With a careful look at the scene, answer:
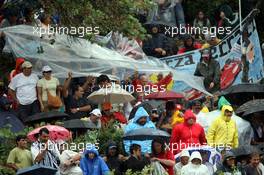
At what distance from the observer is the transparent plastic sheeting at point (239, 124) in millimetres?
33031

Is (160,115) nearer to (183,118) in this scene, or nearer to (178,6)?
(183,118)

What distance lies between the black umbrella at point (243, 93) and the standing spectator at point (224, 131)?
245 cm

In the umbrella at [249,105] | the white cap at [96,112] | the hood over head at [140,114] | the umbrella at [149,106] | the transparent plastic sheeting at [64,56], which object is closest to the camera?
the hood over head at [140,114]

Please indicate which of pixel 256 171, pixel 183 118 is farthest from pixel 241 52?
pixel 256 171

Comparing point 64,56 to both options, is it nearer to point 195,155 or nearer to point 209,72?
point 209,72

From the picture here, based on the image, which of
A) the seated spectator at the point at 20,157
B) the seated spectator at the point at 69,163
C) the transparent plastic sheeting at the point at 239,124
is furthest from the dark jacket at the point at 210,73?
the seated spectator at the point at 69,163

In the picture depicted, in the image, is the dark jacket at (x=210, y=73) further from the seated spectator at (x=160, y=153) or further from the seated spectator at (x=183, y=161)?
the seated spectator at (x=160, y=153)

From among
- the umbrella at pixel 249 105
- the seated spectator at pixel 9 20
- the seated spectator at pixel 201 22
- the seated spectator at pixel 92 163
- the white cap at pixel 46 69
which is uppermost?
the seated spectator at pixel 201 22

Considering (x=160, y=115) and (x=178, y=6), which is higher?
(x=178, y=6)

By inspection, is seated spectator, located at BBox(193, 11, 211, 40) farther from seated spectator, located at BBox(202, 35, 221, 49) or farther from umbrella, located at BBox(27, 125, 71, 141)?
umbrella, located at BBox(27, 125, 71, 141)

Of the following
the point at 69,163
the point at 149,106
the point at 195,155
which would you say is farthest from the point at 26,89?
the point at 195,155

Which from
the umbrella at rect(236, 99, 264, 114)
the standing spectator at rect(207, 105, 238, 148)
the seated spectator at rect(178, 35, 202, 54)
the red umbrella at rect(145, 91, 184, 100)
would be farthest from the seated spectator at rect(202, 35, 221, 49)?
the standing spectator at rect(207, 105, 238, 148)

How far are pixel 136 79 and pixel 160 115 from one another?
2.56 metres

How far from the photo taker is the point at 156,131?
30.9 metres
